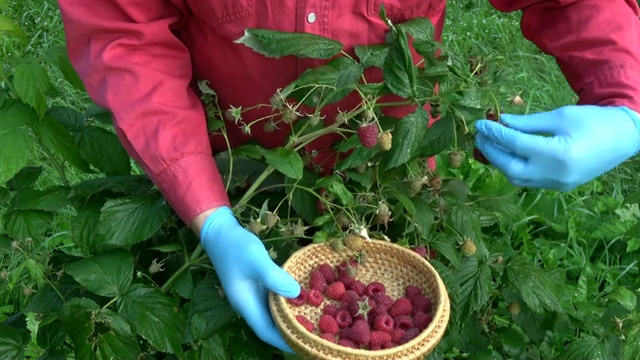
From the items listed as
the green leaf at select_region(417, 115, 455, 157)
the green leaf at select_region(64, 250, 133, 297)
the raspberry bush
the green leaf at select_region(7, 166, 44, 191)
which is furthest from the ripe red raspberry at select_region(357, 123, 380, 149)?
the green leaf at select_region(7, 166, 44, 191)

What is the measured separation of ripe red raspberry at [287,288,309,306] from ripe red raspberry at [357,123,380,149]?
274 millimetres

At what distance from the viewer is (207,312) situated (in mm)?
1346

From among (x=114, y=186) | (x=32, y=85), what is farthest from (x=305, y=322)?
(x=32, y=85)

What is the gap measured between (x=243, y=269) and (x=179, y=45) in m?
0.43

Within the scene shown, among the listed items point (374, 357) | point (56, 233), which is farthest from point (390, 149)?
point (56, 233)

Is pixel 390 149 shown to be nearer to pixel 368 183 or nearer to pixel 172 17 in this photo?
pixel 368 183

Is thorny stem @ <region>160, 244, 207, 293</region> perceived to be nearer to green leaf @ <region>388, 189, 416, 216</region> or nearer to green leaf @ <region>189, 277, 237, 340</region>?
green leaf @ <region>189, 277, 237, 340</region>

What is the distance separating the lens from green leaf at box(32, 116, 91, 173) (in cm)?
144

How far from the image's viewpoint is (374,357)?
111 cm

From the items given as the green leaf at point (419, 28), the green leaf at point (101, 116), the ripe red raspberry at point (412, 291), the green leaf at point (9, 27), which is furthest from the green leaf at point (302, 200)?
the green leaf at point (9, 27)

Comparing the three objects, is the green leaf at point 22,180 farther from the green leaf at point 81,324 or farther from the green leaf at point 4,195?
the green leaf at point 81,324

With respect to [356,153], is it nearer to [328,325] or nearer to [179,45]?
[328,325]

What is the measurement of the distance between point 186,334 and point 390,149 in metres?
0.47

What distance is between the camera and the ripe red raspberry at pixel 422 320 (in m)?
1.23
